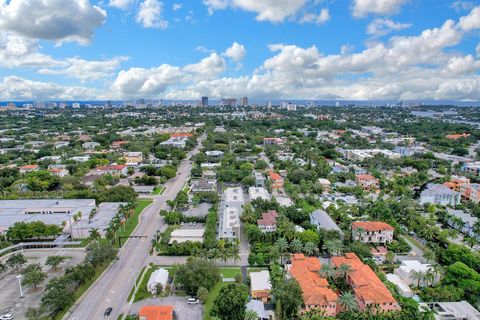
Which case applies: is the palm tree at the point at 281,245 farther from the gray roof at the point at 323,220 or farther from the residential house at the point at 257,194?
the residential house at the point at 257,194

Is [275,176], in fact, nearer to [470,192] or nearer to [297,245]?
[297,245]

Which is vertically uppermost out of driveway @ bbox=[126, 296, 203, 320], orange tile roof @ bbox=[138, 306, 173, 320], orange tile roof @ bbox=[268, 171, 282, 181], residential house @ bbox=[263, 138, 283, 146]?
residential house @ bbox=[263, 138, 283, 146]

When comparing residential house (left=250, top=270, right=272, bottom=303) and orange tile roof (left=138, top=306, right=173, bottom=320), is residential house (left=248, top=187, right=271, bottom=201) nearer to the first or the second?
residential house (left=250, top=270, right=272, bottom=303)

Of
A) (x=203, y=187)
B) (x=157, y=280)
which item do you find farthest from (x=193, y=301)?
(x=203, y=187)

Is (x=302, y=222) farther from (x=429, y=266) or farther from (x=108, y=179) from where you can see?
(x=108, y=179)

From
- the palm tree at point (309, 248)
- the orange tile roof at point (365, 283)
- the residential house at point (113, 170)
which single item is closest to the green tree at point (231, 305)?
the orange tile roof at point (365, 283)

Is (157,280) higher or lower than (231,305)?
lower

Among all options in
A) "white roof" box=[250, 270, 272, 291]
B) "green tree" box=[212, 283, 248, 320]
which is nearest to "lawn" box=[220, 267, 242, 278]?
"white roof" box=[250, 270, 272, 291]
